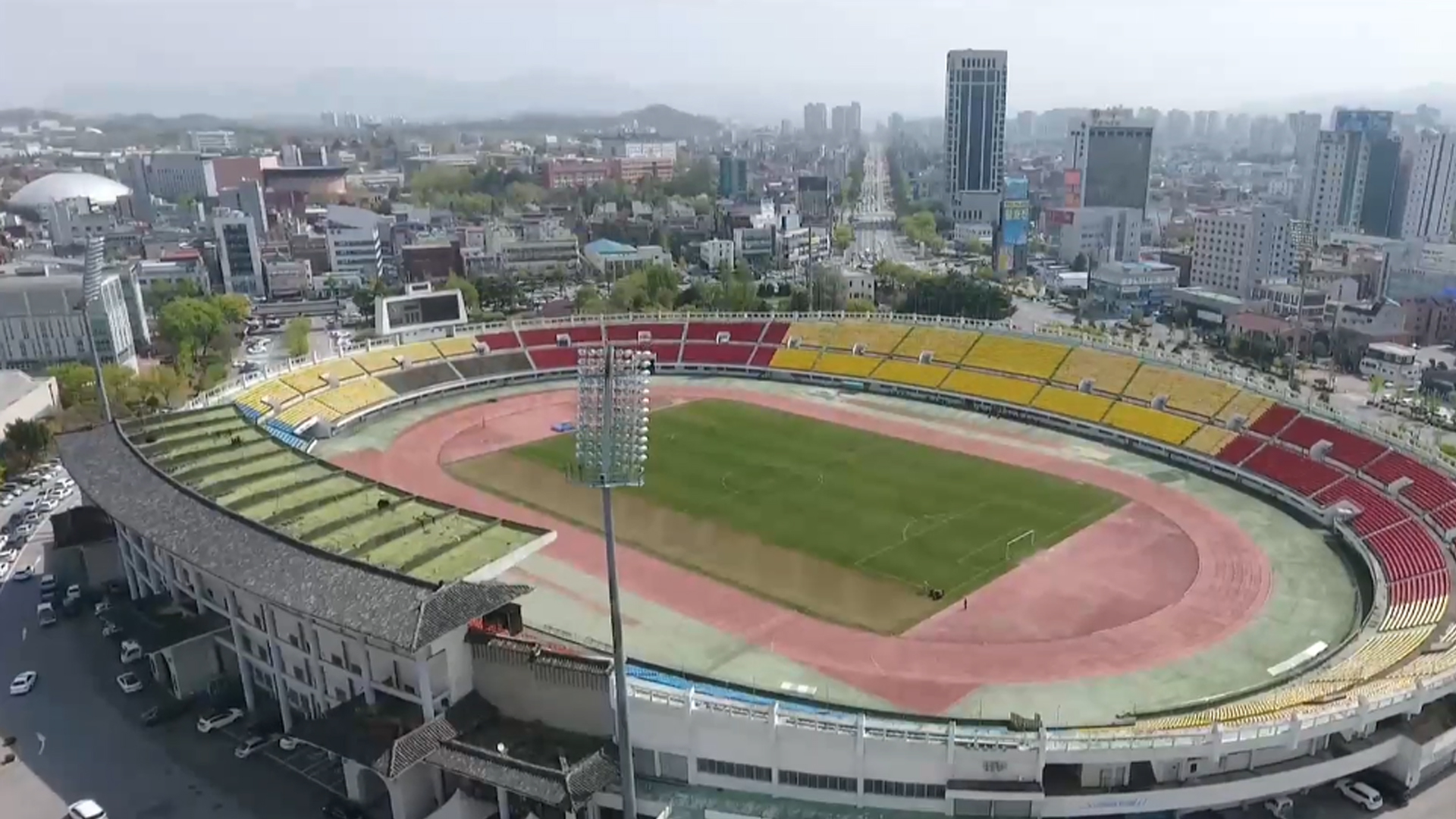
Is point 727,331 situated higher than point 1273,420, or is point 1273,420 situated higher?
point 727,331

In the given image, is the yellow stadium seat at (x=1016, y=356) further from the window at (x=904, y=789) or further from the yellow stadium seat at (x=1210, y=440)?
the window at (x=904, y=789)

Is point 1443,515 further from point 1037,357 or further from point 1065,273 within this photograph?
point 1065,273

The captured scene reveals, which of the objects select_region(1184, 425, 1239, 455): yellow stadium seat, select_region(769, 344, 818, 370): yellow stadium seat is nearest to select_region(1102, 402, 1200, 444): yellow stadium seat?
select_region(1184, 425, 1239, 455): yellow stadium seat

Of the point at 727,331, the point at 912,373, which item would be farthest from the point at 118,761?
the point at 727,331

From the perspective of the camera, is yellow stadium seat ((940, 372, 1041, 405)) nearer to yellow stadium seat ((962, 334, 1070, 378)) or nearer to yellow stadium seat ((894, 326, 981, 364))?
yellow stadium seat ((962, 334, 1070, 378))

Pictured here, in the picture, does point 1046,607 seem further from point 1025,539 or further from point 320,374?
point 320,374

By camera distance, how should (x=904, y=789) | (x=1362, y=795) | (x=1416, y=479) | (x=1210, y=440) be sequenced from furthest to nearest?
1. (x=1210, y=440)
2. (x=1416, y=479)
3. (x=1362, y=795)
4. (x=904, y=789)

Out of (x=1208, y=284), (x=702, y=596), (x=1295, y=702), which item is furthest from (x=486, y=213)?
(x=1295, y=702)
